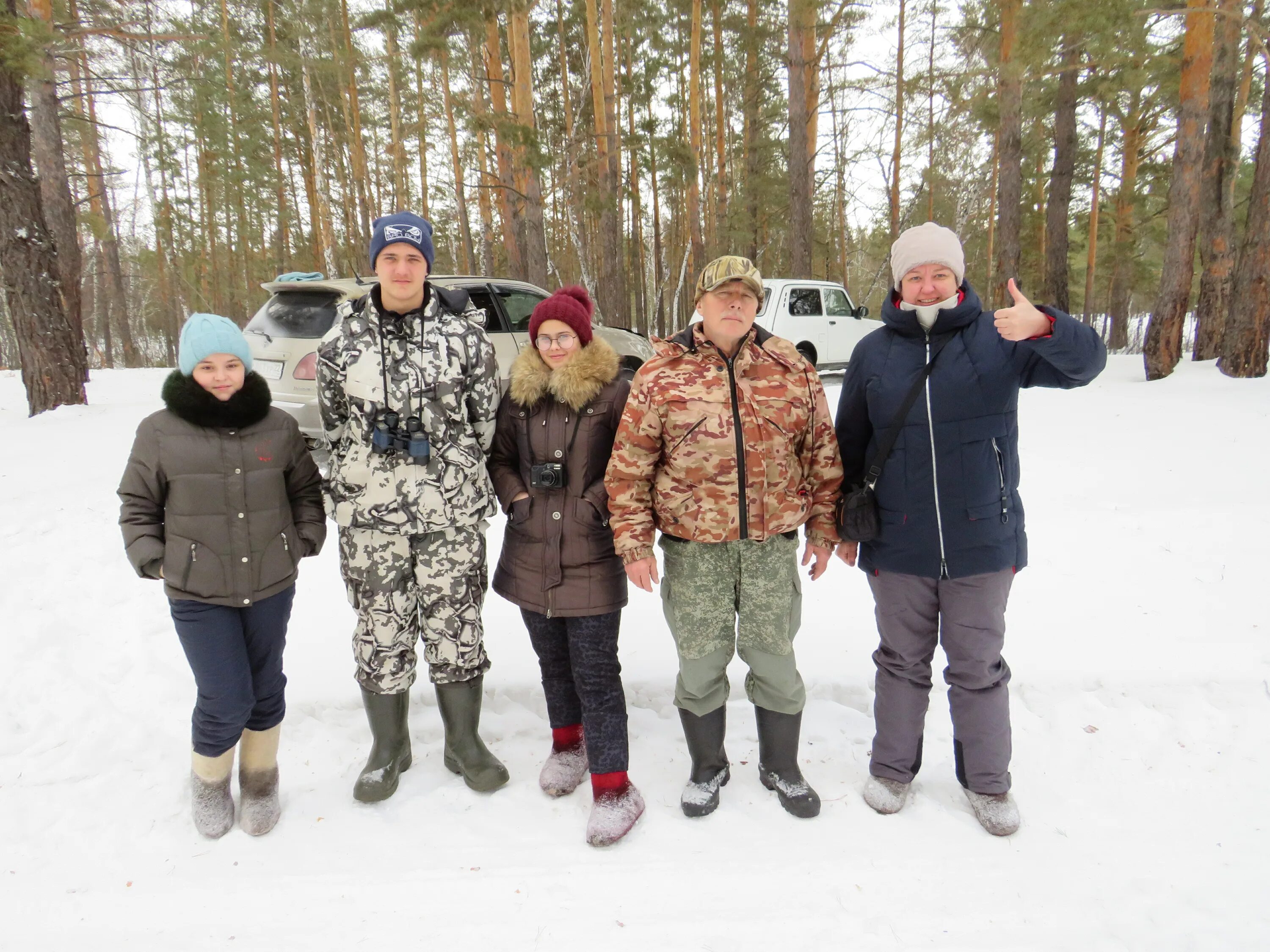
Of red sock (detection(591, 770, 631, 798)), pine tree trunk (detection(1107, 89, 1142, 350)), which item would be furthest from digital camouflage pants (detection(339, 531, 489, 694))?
pine tree trunk (detection(1107, 89, 1142, 350))

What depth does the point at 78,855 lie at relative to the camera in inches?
91.2

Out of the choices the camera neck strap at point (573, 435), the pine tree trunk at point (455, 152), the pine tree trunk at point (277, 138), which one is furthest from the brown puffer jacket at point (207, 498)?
the pine tree trunk at point (277, 138)

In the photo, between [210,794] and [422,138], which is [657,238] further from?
[210,794]

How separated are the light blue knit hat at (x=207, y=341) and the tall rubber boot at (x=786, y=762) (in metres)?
2.17

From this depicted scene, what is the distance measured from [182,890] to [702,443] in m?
2.15

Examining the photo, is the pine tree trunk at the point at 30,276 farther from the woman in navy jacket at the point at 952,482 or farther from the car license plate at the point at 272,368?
the woman in navy jacket at the point at 952,482

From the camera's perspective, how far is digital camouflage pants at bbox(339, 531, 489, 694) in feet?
8.02

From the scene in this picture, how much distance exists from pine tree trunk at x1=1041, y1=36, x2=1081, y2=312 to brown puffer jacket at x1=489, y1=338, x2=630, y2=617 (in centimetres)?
1121

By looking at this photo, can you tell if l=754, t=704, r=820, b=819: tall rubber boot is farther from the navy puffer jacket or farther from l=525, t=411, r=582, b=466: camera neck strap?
l=525, t=411, r=582, b=466: camera neck strap

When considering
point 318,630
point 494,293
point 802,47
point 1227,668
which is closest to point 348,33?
point 802,47

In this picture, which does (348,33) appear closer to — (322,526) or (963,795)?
(322,526)

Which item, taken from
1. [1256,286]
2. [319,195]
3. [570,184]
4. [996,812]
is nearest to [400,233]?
[996,812]

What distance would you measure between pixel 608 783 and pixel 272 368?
460 cm

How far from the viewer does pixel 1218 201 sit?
28.9 feet
